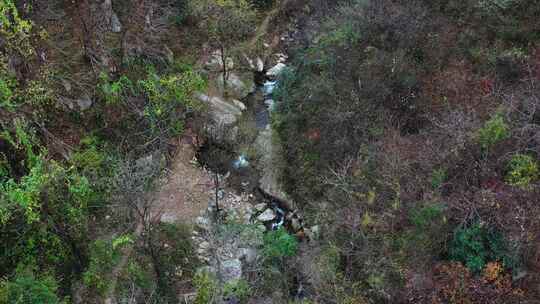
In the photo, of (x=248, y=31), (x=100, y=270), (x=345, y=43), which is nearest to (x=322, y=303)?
(x=100, y=270)

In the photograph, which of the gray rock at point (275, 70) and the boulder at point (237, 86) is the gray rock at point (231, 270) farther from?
the gray rock at point (275, 70)

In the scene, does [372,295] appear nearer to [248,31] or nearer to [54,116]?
[54,116]

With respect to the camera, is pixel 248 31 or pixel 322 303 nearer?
pixel 322 303

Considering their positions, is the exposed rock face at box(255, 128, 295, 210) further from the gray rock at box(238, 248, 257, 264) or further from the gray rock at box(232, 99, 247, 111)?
the gray rock at box(238, 248, 257, 264)

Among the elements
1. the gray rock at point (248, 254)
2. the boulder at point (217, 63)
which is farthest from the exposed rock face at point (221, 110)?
the gray rock at point (248, 254)

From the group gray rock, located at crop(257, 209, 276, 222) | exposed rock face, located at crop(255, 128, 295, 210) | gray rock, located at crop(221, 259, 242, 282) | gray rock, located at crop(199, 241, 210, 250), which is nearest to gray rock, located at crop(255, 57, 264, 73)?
exposed rock face, located at crop(255, 128, 295, 210)
